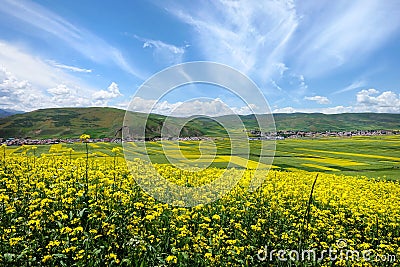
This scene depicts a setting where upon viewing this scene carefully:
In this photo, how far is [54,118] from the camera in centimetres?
15525

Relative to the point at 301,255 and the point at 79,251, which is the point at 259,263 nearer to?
the point at 301,255

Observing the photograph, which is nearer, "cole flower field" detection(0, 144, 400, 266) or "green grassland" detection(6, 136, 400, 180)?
"cole flower field" detection(0, 144, 400, 266)

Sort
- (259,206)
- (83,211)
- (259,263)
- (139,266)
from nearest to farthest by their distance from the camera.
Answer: (139,266), (83,211), (259,263), (259,206)

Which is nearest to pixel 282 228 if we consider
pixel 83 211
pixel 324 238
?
pixel 324 238

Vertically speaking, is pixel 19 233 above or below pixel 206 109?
below

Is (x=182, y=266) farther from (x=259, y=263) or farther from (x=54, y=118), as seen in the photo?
(x=54, y=118)

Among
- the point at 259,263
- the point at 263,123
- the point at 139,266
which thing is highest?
the point at 263,123

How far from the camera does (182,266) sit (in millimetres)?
5371

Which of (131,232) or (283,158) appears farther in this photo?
(283,158)

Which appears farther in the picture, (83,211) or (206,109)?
(206,109)

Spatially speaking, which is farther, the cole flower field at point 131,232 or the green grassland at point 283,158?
the green grassland at point 283,158

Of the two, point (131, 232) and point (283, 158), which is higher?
point (131, 232)

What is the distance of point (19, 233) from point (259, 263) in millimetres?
5108

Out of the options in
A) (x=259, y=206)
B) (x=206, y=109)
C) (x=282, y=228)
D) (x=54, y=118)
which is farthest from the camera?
(x=54, y=118)
